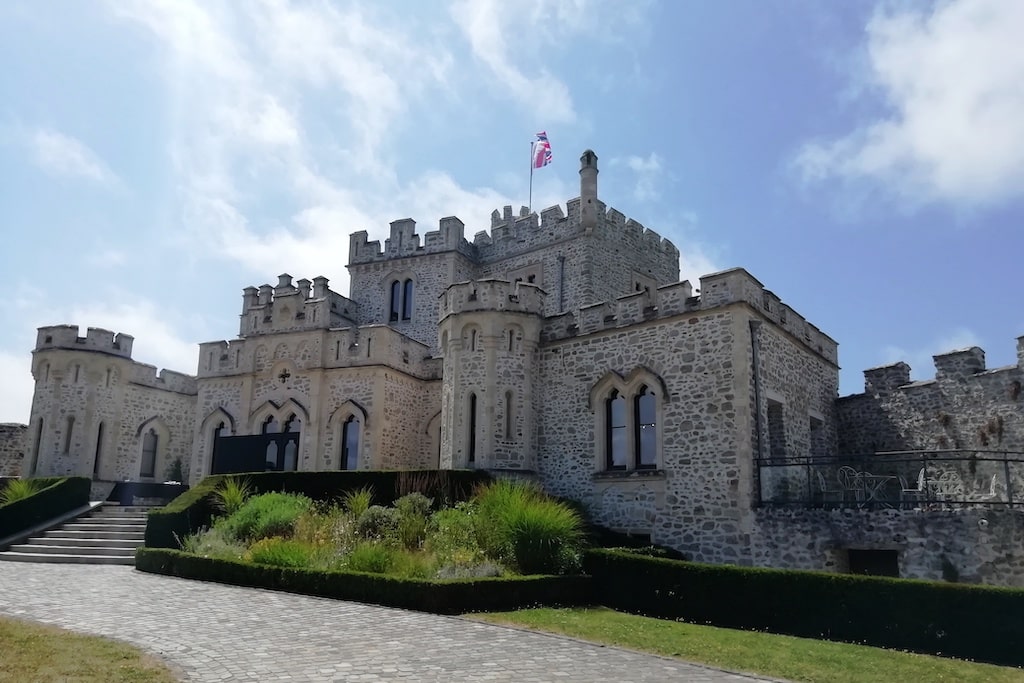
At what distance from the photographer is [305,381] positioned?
27516 mm

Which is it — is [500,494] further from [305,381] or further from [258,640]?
[305,381]

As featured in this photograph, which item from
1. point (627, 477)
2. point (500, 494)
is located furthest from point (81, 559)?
point (627, 477)

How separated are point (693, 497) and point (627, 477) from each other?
2.01 meters

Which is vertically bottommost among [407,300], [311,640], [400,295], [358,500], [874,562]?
[311,640]

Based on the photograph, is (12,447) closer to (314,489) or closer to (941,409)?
(314,489)

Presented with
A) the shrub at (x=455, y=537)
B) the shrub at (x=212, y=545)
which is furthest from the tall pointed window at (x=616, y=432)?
the shrub at (x=212, y=545)

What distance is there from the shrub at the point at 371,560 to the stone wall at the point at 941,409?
15.7 m

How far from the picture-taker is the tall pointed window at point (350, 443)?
26594 millimetres

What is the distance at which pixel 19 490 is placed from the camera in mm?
23703

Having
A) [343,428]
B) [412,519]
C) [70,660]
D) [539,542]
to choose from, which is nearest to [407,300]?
[343,428]

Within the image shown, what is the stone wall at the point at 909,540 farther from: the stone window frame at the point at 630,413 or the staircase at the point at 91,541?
the staircase at the point at 91,541

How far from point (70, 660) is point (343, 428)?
1840cm

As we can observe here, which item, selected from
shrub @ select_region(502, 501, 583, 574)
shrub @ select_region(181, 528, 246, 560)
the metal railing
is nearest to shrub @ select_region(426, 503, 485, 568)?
shrub @ select_region(502, 501, 583, 574)

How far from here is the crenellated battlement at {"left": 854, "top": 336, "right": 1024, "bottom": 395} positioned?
20688 millimetres
